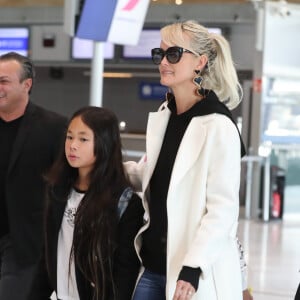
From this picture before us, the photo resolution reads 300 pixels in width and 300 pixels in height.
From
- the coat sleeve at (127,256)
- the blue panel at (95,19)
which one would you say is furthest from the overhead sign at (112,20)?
the coat sleeve at (127,256)

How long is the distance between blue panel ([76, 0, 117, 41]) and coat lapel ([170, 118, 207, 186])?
2849 mm

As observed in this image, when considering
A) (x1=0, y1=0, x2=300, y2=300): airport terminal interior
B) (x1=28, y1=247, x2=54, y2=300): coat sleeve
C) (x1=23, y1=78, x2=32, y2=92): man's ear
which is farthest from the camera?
(x1=0, y1=0, x2=300, y2=300): airport terminal interior

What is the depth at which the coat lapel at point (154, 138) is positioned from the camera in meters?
2.25

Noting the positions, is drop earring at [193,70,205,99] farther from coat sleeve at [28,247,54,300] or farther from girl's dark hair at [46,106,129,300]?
coat sleeve at [28,247,54,300]

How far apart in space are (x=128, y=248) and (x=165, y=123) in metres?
0.46

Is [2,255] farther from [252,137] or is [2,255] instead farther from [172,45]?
[252,137]

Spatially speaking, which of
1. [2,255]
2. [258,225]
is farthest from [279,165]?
[2,255]

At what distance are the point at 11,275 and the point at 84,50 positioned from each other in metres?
9.28

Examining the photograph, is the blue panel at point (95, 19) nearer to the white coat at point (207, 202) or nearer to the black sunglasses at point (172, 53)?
A: the black sunglasses at point (172, 53)

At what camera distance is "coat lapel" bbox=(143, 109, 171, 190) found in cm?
225

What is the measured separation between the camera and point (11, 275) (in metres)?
3.06

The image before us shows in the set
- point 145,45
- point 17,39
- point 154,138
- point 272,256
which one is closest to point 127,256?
point 154,138

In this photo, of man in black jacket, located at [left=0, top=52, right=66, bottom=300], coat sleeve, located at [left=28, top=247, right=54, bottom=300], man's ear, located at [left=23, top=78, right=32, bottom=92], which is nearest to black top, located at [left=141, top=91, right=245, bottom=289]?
coat sleeve, located at [left=28, top=247, right=54, bottom=300]

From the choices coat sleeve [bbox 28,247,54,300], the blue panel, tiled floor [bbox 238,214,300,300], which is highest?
the blue panel
